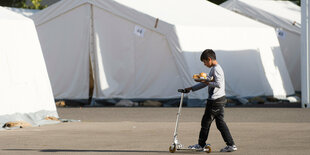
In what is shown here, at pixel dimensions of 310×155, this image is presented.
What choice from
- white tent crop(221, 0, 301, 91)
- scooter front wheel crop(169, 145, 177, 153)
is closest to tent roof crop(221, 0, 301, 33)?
white tent crop(221, 0, 301, 91)

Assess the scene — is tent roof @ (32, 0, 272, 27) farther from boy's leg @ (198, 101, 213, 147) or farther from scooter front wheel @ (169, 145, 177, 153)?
scooter front wheel @ (169, 145, 177, 153)

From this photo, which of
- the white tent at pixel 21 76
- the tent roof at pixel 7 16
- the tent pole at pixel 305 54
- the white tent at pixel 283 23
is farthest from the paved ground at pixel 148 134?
the white tent at pixel 283 23

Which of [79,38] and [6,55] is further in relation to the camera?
[79,38]

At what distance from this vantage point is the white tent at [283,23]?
34094 mm

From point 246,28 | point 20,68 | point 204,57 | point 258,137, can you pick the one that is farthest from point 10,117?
point 246,28

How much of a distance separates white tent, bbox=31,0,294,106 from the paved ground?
413 centimetres

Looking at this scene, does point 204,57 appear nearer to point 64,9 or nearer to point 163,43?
point 163,43

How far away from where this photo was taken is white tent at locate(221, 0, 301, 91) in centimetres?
Result: 3409

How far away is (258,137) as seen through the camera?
14398 mm

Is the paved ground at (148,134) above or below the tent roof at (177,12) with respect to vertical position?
below

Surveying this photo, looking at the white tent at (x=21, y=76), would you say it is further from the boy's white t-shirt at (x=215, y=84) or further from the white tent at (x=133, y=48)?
the white tent at (x=133, y=48)

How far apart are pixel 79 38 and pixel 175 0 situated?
461 centimetres

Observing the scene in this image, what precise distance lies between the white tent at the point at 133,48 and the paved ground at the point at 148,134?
4.13 meters

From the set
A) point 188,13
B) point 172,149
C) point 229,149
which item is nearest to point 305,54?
point 188,13
